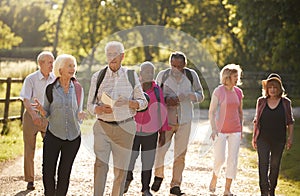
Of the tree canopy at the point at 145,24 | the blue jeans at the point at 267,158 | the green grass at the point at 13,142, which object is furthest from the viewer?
the tree canopy at the point at 145,24

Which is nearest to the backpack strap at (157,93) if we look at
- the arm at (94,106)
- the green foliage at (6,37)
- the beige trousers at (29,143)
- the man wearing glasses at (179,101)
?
the man wearing glasses at (179,101)

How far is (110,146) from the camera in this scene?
743 centimetres

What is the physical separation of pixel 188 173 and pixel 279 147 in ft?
10.1

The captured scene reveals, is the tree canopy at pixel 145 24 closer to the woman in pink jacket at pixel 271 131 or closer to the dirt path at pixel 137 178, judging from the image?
the dirt path at pixel 137 178

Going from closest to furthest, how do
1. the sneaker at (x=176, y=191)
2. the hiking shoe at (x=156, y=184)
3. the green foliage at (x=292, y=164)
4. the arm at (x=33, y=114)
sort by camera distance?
the arm at (x=33, y=114), the sneaker at (x=176, y=191), the hiking shoe at (x=156, y=184), the green foliage at (x=292, y=164)

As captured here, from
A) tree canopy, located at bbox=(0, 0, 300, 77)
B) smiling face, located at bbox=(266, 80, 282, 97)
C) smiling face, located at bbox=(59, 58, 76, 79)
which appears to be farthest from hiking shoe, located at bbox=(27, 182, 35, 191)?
tree canopy, located at bbox=(0, 0, 300, 77)

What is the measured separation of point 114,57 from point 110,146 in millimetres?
952

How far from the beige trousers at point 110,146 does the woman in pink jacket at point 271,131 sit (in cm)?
216

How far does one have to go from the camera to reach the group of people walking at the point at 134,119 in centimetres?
724

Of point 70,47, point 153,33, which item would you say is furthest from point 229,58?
point 70,47

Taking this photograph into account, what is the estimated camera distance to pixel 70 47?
49.0m

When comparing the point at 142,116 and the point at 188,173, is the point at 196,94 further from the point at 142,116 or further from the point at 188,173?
the point at 188,173

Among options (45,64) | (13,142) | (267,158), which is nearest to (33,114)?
(45,64)

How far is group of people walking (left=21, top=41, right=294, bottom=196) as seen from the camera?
724cm
